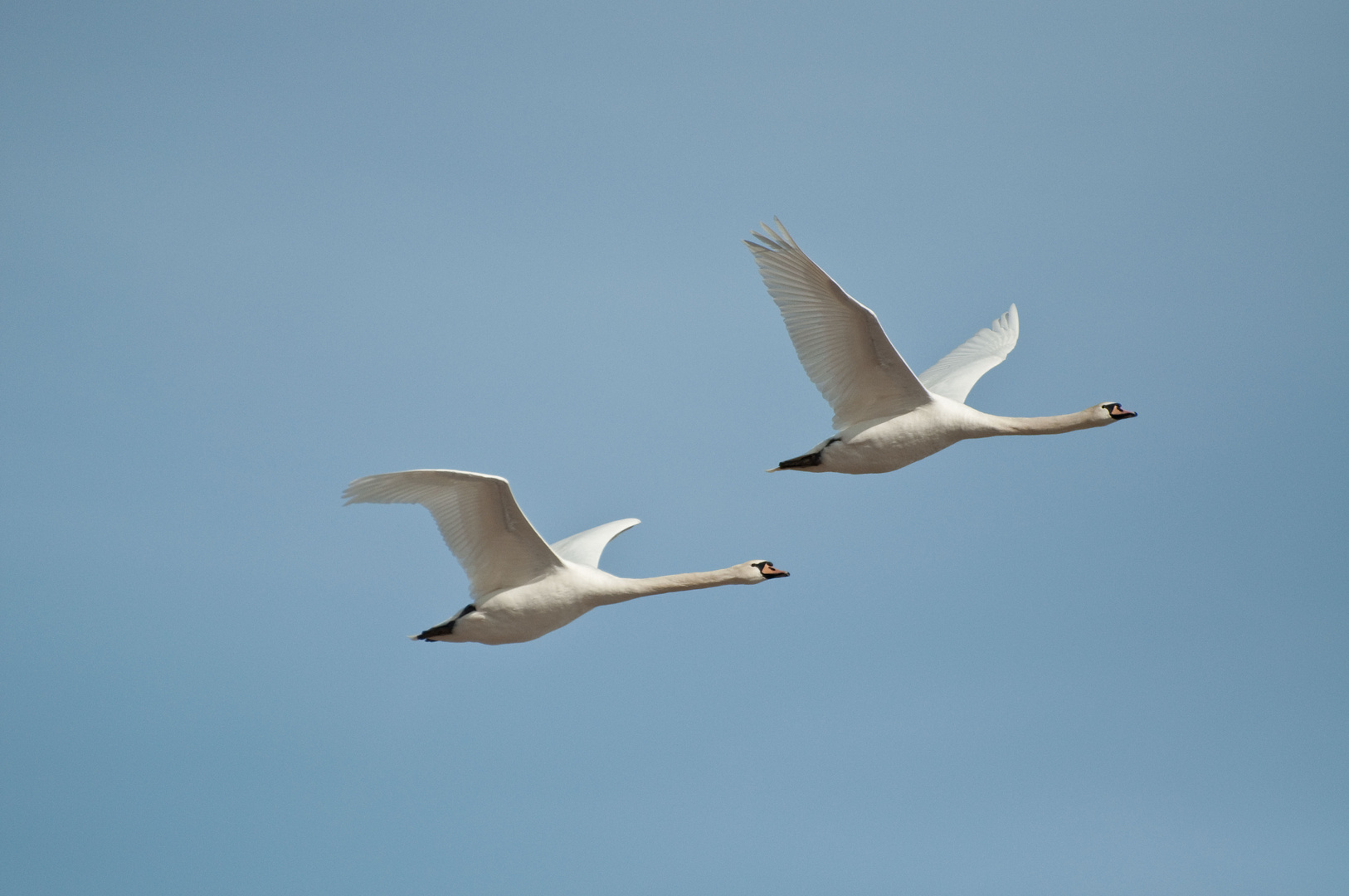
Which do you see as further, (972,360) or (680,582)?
(972,360)

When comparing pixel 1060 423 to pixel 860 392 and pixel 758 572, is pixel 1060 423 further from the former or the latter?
pixel 758 572

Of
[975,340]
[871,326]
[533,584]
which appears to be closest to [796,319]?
[871,326]

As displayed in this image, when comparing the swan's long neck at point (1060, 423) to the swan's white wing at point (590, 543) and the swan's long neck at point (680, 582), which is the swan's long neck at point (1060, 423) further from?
the swan's white wing at point (590, 543)

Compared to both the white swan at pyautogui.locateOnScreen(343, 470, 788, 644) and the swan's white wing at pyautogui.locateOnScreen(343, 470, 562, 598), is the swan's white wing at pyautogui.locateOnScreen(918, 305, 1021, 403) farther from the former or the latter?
the swan's white wing at pyautogui.locateOnScreen(343, 470, 562, 598)

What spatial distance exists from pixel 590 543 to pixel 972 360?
7.67m

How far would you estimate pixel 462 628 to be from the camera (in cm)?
2183

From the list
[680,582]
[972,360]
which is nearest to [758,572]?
[680,582]

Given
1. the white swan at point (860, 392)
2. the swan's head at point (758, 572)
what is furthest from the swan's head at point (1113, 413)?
the swan's head at point (758, 572)

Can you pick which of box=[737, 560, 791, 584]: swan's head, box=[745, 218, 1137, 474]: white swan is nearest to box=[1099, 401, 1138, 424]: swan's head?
box=[745, 218, 1137, 474]: white swan

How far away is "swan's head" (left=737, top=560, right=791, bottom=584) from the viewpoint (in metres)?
22.5

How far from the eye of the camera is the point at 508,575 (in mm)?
21703

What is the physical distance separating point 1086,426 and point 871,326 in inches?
175

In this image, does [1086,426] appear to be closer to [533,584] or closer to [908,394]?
[908,394]

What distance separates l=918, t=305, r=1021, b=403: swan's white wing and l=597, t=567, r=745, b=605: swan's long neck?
5780 millimetres
